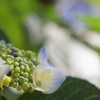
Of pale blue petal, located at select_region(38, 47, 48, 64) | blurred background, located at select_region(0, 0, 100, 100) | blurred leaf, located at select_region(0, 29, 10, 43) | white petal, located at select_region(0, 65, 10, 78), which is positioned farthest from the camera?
blurred background, located at select_region(0, 0, 100, 100)

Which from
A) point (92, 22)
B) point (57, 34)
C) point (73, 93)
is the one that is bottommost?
point (57, 34)

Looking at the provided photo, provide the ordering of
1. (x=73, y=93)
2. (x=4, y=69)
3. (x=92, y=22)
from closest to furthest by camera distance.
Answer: (x=4, y=69) < (x=73, y=93) < (x=92, y=22)

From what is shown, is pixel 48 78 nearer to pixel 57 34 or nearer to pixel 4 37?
pixel 4 37

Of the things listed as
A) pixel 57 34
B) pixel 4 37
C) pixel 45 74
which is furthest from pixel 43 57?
pixel 57 34

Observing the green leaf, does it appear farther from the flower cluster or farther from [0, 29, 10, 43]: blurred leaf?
[0, 29, 10, 43]: blurred leaf

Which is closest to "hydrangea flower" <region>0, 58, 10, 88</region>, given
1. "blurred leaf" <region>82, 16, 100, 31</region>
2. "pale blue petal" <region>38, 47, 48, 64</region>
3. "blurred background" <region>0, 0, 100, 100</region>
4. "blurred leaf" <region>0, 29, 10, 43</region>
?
"pale blue petal" <region>38, 47, 48, 64</region>

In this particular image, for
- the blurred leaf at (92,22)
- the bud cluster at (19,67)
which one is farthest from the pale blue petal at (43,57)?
the blurred leaf at (92,22)

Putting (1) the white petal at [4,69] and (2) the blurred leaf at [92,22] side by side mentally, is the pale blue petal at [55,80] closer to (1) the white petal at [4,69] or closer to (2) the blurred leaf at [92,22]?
(1) the white petal at [4,69]
